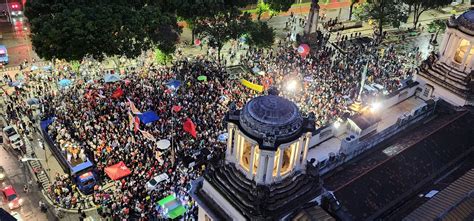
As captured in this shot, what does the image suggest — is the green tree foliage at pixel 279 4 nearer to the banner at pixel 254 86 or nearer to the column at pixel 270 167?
the banner at pixel 254 86

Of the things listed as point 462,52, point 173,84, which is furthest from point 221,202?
point 462,52

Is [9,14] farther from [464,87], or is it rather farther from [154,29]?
[464,87]

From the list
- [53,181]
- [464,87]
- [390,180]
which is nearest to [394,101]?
[464,87]

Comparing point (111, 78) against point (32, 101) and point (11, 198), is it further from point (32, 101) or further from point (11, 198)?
point (11, 198)

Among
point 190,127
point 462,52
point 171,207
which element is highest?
point 462,52

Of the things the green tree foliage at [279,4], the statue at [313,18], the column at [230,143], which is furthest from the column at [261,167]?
the green tree foliage at [279,4]

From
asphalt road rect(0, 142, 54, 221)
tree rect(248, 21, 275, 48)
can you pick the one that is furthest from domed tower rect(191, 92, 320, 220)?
tree rect(248, 21, 275, 48)

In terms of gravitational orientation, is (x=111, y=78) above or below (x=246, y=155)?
below
